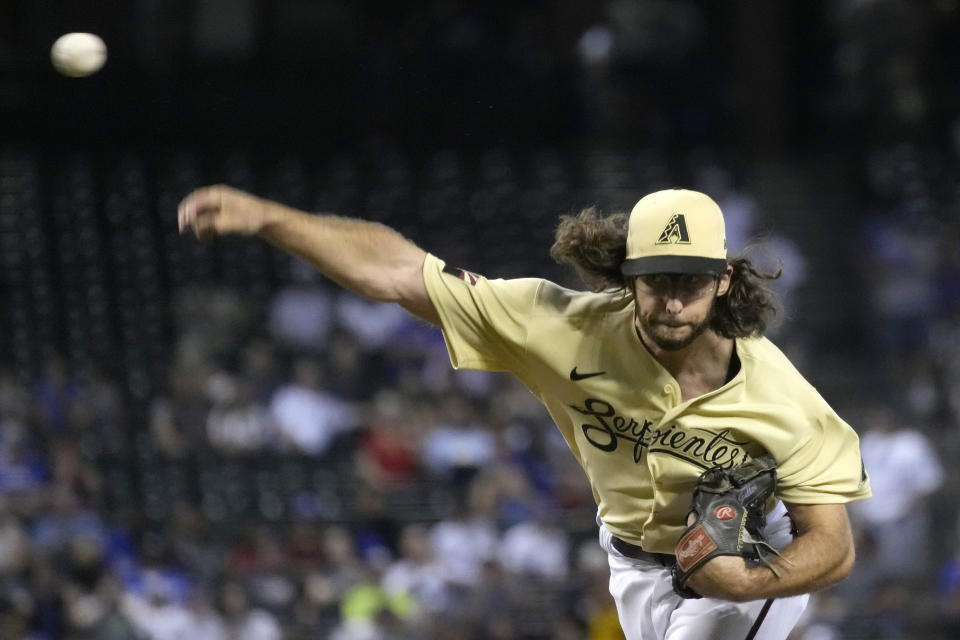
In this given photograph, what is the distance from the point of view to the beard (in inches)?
162

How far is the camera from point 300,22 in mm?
17047

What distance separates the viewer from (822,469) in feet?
13.9

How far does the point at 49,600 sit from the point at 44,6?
829 centimetres

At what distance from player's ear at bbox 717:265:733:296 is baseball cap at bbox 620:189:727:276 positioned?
0.13 m

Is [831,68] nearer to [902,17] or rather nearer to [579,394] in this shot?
[902,17]

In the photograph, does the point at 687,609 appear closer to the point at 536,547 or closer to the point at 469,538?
the point at 536,547

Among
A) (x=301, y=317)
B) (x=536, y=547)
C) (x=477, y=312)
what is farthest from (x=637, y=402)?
(x=301, y=317)

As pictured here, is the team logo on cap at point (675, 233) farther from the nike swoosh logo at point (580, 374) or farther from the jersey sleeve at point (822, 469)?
the jersey sleeve at point (822, 469)

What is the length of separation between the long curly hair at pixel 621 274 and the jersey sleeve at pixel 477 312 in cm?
18

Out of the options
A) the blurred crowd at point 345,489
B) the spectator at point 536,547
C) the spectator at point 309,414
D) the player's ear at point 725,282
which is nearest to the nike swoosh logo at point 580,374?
the player's ear at point 725,282

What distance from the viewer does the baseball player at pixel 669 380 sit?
407 centimetres

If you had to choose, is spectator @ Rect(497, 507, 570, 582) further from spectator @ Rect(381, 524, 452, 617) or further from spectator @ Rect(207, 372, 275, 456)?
spectator @ Rect(207, 372, 275, 456)

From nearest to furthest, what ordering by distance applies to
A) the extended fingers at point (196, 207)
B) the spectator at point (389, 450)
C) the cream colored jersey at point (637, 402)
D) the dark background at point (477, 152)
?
the extended fingers at point (196, 207), the cream colored jersey at point (637, 402), the spectator at point (389, 450), the dark background at point (477, 152)

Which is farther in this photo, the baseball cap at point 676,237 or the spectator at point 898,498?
the spectator at point 898,498
